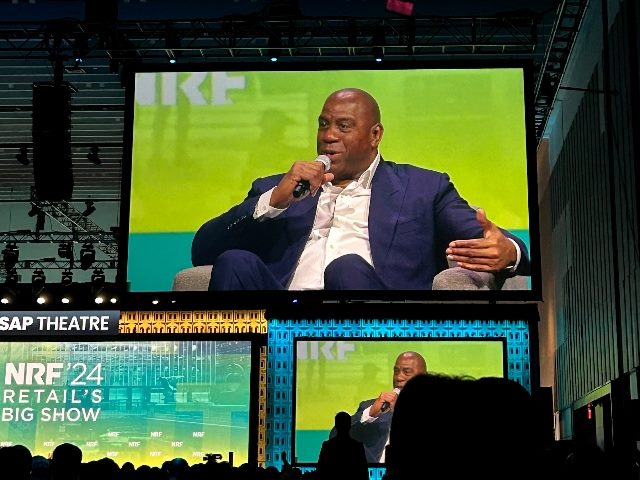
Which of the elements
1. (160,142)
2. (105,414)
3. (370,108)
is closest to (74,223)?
(105,414)

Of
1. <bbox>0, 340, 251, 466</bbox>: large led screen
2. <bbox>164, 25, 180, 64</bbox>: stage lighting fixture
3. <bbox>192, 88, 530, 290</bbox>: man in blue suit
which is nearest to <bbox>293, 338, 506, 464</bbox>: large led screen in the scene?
<bbox>192, 88, 530, 290</bbox>: man in blue suit

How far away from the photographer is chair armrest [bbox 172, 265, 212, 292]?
43.1 feet

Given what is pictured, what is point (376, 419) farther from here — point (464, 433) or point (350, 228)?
point (464, 433)

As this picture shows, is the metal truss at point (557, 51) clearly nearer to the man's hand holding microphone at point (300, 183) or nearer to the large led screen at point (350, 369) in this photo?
the man's hand holding microphone at point (300, 183)

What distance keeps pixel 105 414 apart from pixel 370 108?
21.1ft

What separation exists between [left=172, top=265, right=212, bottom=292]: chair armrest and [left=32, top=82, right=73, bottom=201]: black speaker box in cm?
313

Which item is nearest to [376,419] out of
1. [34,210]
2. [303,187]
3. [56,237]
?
[303,187]

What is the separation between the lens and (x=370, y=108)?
Result: 44.1ft

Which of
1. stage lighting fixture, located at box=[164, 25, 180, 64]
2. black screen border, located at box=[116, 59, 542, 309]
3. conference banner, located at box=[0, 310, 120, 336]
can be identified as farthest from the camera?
conference banner, located at box=[0, 310, 120, 336]

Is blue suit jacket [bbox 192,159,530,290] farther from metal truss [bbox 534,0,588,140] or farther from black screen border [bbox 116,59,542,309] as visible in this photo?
metal truss [bbox 534,0,588,140]

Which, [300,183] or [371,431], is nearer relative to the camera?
[300,183]

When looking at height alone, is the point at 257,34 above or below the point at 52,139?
above

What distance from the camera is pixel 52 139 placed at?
1535 cm

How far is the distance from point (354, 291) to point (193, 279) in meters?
2.06
